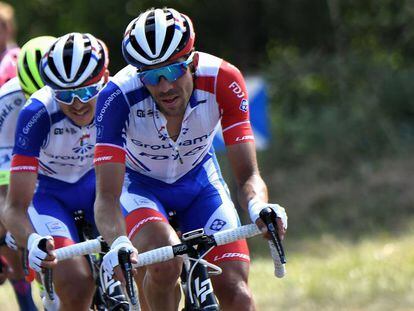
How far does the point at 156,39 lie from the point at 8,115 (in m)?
2.19

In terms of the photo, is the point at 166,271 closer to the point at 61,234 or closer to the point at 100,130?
the point at 100,130

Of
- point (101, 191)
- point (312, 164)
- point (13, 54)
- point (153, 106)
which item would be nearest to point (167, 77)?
point (153, 106)

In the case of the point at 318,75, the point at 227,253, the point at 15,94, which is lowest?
the point at 227,253

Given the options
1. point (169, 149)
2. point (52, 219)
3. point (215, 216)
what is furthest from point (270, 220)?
point (52, 219)

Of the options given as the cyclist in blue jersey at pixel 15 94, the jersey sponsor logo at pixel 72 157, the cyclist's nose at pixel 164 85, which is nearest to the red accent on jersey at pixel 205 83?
the cyclist's nose at pixel 164 85

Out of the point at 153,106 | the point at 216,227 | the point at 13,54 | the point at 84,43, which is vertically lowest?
the point at 216,227

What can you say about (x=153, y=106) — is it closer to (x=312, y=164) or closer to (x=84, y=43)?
(x=84, y=43)

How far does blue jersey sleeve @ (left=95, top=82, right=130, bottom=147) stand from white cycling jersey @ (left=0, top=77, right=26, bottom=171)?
5.96 ft

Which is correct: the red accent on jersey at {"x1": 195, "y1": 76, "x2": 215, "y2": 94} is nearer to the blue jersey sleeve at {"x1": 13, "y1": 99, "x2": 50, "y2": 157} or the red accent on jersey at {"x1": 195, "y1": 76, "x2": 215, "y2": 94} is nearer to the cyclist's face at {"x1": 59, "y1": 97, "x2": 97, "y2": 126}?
the cyclist's face at {"x1": 59, "y1": 97, "x2": 97, "y2": 126}

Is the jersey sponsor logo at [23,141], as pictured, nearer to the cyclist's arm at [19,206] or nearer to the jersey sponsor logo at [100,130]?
the cyclist's arm at [19,206]

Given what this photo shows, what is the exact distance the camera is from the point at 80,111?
6.72 meters

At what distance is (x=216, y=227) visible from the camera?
613 cm

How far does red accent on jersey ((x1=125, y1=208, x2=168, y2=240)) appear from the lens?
19.9 ft

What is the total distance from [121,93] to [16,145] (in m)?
1.06
